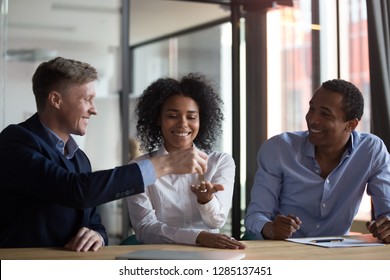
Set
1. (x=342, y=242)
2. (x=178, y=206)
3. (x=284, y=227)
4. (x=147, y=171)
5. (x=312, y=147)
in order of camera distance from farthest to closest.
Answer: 1. (x=312, y=147)
2. (x=178, y=206)
3. (x=284, y=227)
4. (x=342, y=242)
5. (x=147, y=171)

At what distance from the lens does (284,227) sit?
2.79 meters

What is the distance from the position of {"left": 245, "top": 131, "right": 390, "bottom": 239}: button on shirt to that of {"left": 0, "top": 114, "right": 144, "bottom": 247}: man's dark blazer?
0.96m

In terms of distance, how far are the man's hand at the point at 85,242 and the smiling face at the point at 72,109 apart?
1.50 ft

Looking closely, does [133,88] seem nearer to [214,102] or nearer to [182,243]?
[214,102]

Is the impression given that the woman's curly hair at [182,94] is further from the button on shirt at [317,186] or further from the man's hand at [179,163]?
the man's hand at [179,163]

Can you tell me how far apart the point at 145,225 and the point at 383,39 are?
2114mm

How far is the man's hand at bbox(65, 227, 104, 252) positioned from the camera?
2379 millimetres

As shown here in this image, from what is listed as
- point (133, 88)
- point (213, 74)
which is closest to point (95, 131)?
point (133, 88)

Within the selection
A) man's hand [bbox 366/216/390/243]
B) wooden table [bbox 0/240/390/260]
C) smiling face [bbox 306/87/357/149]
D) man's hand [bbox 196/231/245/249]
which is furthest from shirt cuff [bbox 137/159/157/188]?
smiling face [bbox 306/87/357/149]

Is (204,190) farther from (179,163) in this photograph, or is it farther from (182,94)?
(182,94)

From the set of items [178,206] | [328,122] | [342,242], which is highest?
[328,122]

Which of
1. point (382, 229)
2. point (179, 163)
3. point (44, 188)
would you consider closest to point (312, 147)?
point (382, 229)

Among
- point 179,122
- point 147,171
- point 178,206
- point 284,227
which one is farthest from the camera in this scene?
point 179,122

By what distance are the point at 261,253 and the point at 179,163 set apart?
43 cm
